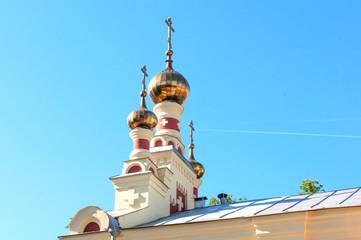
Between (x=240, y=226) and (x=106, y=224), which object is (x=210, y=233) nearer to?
(x=240, y=226)

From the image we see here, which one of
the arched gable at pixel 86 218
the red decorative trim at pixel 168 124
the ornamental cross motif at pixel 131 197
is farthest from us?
the red decorative trim at pixel 168 124

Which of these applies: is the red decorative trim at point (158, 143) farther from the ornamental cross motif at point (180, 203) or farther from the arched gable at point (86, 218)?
the arched gable at point (86, 218)

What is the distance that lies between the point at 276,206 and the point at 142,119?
14.0 ft

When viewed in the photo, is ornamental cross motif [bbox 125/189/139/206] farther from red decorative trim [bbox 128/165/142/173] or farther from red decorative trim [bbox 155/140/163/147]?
red decorative trim [bbox 155/140/163/147]

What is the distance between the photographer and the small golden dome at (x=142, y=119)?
524 inches

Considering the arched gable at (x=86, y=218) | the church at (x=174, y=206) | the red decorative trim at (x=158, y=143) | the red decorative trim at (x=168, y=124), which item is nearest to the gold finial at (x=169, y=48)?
the church at (x=174, y=206)

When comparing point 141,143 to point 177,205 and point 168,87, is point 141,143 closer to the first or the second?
point 177,205

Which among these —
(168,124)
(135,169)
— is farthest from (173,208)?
(168,124)

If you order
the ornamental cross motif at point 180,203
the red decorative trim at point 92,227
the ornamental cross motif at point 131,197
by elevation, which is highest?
the ornamental cross motif at point 180,203

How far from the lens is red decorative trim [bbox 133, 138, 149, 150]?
43.0 feet

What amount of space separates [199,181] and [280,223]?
6645mm

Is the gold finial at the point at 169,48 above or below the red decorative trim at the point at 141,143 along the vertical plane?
above

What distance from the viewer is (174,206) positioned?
1328cm

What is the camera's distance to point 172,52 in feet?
52.3
